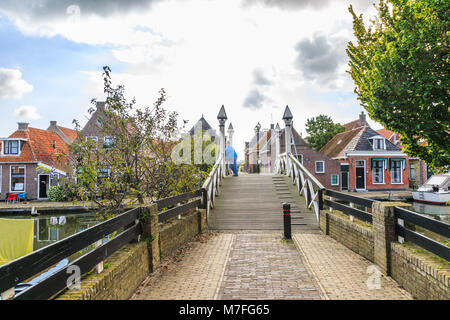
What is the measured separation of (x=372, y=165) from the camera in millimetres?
31078

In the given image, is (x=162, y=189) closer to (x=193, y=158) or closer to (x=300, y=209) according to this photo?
(x=193, y=158)

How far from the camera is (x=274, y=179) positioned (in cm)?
1419

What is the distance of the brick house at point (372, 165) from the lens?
30.9 meters

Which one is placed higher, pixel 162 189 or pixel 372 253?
pixel 162 189

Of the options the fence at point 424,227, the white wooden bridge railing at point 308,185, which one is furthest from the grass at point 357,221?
the fence at point 424,227

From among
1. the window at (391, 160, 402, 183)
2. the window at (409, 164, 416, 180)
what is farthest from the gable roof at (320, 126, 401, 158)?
the window at (409, 164, 416, 180)

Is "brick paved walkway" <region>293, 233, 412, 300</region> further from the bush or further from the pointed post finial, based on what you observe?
the bush

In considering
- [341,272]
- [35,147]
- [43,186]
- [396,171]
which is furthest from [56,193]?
[396,171]

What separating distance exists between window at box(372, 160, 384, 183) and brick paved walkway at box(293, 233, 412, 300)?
1050 inches

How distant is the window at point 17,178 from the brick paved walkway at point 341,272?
29.6 meters

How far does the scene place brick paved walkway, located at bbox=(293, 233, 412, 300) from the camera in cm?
430

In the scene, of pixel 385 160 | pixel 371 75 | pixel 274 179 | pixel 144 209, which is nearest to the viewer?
A: pixel 144 209
